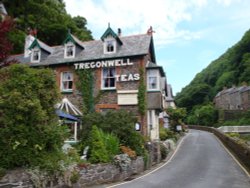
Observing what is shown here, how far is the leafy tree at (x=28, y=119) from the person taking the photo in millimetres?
8898

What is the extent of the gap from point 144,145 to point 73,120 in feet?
19.1

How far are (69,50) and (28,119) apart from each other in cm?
1647

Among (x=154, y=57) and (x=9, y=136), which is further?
(x=154, y=57)

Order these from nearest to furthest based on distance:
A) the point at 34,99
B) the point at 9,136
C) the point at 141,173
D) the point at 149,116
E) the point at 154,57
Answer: the point at 9,136
the point at 34,99
the point at 141,173
the point at 149,116
the point at 154,57

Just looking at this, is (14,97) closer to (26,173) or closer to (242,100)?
(26,173)

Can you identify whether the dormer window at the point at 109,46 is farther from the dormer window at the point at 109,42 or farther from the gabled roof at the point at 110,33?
the gabled roof at the point at 110,33

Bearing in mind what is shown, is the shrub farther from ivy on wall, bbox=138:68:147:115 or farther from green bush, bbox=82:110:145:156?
ivy on wall, bbox=138:68:147:115

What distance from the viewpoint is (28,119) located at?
31.0ft

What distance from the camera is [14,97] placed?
9.12m

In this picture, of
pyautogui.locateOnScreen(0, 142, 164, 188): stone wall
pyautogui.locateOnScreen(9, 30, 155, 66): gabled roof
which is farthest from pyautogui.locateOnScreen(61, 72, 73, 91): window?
pyautogui.locateOnScreen(0, 142, 164, 188): stone wall

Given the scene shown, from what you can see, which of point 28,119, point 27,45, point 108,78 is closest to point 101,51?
point 108,78

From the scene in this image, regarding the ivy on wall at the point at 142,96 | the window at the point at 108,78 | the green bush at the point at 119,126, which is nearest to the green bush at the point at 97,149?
the green bush at the point at 119,126

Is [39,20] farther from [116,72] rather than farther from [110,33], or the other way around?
[116,72]

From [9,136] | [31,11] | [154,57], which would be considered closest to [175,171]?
[9,136]
